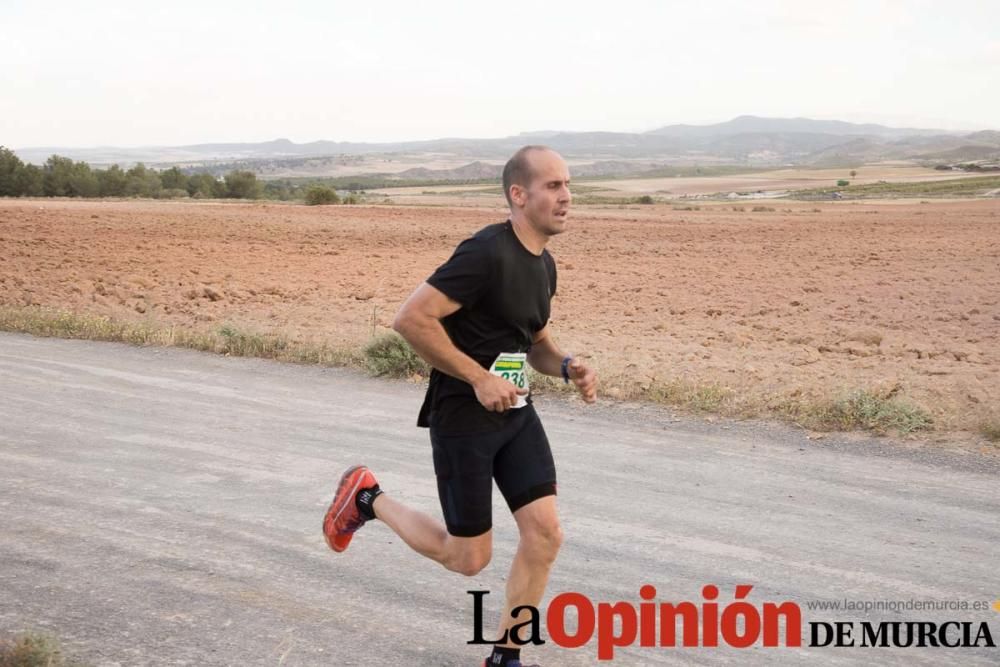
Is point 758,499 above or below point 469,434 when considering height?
below

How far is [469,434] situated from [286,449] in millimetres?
4072

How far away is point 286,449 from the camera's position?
7832 millimetres

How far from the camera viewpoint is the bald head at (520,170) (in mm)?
4098

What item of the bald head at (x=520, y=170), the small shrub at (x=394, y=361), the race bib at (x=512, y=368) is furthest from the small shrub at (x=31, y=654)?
the small shrub at (x=394, y=361)

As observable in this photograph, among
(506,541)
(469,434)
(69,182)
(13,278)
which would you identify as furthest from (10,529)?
(69,182)

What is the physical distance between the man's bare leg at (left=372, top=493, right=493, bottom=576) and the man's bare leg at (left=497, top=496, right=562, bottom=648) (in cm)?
21

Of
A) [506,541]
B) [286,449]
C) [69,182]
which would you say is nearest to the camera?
[506,541]

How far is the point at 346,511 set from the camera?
484 cm

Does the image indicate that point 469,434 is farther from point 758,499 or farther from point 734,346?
point 734,346

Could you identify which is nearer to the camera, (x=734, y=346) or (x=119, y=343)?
(x=119, y=343)

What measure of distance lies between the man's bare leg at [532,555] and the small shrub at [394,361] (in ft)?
22.1

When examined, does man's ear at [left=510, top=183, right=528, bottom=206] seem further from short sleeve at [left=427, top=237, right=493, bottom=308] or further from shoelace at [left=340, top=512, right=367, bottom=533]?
shoelace at [left=340, top=512, right=367, bottom=533]

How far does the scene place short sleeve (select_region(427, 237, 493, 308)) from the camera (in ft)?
13.0

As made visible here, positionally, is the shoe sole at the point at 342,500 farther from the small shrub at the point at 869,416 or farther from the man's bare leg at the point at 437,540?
the small shrub at the point at 869,416
